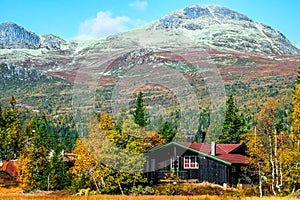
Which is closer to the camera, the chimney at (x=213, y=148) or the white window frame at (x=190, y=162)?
the white window frame at (x=190, y=162)

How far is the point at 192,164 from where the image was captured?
41250 millimetres

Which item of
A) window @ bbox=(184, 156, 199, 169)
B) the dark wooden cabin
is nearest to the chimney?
the dark wooden cabin

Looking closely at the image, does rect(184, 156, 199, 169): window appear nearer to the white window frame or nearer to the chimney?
the white window frame

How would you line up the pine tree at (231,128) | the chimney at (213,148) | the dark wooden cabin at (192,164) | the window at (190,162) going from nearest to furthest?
the dark wooden cabin at (192,164)
the window at (190,162)
the chimney at (213,148)
the pine tree at (231,128)

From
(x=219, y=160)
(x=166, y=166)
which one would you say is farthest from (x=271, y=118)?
(x=166, y=166)

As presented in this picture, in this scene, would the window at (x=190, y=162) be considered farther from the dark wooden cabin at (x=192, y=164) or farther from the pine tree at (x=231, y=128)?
the pine tree at (x=231, y=128)

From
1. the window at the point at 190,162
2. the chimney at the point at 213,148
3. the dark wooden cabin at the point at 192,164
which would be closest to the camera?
the dark wooden cabin at the point at 192,164

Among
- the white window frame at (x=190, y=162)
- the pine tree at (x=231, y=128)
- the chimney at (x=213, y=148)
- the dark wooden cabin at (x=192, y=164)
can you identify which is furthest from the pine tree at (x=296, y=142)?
the pine tree at (x=231, y=128)

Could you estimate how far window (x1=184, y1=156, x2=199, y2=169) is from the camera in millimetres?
41188

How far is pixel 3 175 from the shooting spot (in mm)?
55344

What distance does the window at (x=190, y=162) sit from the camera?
4119 cm

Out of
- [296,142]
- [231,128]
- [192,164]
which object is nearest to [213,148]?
[192,164]

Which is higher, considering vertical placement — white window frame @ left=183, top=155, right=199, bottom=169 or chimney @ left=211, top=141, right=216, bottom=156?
chimney @ left=211, top=141, right=216, bottom=156

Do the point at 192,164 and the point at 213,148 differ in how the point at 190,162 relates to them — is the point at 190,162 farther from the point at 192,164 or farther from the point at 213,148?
the point at 213,148
